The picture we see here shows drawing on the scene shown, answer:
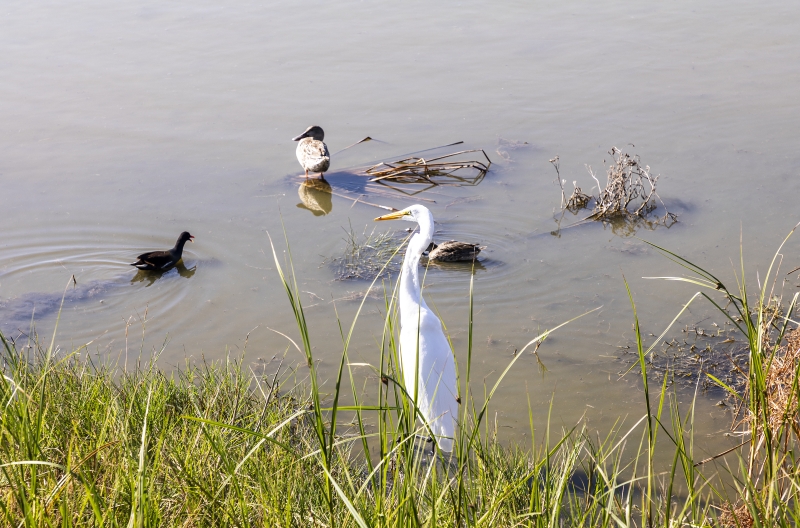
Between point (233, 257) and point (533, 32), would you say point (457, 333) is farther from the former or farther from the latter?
point (533, 32)

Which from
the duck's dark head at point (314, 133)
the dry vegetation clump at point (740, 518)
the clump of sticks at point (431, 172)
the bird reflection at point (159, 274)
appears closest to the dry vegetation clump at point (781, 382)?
the dry vegetation clump at point (740, 518)

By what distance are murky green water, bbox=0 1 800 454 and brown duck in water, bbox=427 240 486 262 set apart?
218mm

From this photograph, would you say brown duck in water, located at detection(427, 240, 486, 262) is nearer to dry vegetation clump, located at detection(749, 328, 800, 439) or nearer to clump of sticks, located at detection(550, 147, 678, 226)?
clump of sticks, located at detection(550, 147, 678, 226)

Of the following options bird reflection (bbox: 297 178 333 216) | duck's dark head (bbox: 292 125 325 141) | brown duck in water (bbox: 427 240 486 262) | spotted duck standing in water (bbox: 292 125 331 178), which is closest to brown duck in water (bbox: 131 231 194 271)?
bird reflection (bbox: 297 178 333 216)

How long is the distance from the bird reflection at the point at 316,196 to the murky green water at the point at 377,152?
3.0 inches

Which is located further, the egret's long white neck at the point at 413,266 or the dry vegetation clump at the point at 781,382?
the egret's long white neck at the point at 413,266

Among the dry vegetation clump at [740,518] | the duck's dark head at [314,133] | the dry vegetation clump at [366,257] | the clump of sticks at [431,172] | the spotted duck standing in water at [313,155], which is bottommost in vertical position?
the dry vegetation clump at [740,518]

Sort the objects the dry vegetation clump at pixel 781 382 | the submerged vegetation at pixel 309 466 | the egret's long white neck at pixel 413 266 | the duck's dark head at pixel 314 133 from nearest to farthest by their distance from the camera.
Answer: the submerged vegetation at pixel 309 466, the dry vegetation clump at pixel 781 382, the egret's long white neck at pixel 413 266, the duck's dark head at pixel 314 133

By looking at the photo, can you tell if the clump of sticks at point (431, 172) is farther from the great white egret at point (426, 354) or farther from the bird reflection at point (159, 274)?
the great white egret at point (426, 354)

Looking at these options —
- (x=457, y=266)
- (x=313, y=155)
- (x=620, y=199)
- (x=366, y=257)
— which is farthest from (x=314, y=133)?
(x=620, y=199)

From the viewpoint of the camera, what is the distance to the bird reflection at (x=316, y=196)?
8602 millimetres

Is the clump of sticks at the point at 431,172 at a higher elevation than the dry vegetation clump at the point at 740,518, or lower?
higher

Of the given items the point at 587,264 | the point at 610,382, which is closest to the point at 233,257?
the point at 587,264

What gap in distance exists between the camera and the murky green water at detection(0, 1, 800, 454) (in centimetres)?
623
